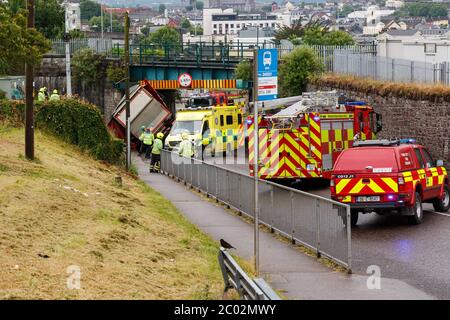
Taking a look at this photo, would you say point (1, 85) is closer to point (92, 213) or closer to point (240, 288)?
point (92, 213)

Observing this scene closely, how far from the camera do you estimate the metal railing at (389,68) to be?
41750 mm

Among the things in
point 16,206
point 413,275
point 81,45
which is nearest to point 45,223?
point 16,206

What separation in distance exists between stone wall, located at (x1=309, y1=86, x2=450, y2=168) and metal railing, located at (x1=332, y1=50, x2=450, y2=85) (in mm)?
1506

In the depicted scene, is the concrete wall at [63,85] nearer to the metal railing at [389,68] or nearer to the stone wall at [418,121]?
the metal railing at [389,68]

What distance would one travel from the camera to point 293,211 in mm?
21047

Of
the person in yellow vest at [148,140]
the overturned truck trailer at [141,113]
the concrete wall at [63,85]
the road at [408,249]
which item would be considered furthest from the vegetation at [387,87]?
the concrete wall at [63,85]

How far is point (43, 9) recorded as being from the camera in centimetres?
10038

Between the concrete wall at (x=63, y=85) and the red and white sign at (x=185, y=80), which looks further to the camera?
the concrete wall at (x=63, y=85)

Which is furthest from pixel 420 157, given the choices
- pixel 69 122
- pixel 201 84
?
pixel 201 84

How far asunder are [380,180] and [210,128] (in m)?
26.4

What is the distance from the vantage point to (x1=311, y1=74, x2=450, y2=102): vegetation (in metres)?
38.8

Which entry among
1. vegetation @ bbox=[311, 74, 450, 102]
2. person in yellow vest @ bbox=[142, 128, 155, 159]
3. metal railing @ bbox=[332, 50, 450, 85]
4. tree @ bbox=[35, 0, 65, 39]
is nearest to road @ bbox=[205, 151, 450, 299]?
vegetation @ bbox=[311, 74, 450, 102]

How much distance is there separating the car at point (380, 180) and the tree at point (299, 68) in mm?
29593

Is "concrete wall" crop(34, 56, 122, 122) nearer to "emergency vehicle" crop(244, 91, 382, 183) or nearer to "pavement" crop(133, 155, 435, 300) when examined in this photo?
"emergency vehicle" crop(244, 91, 382, 183)
